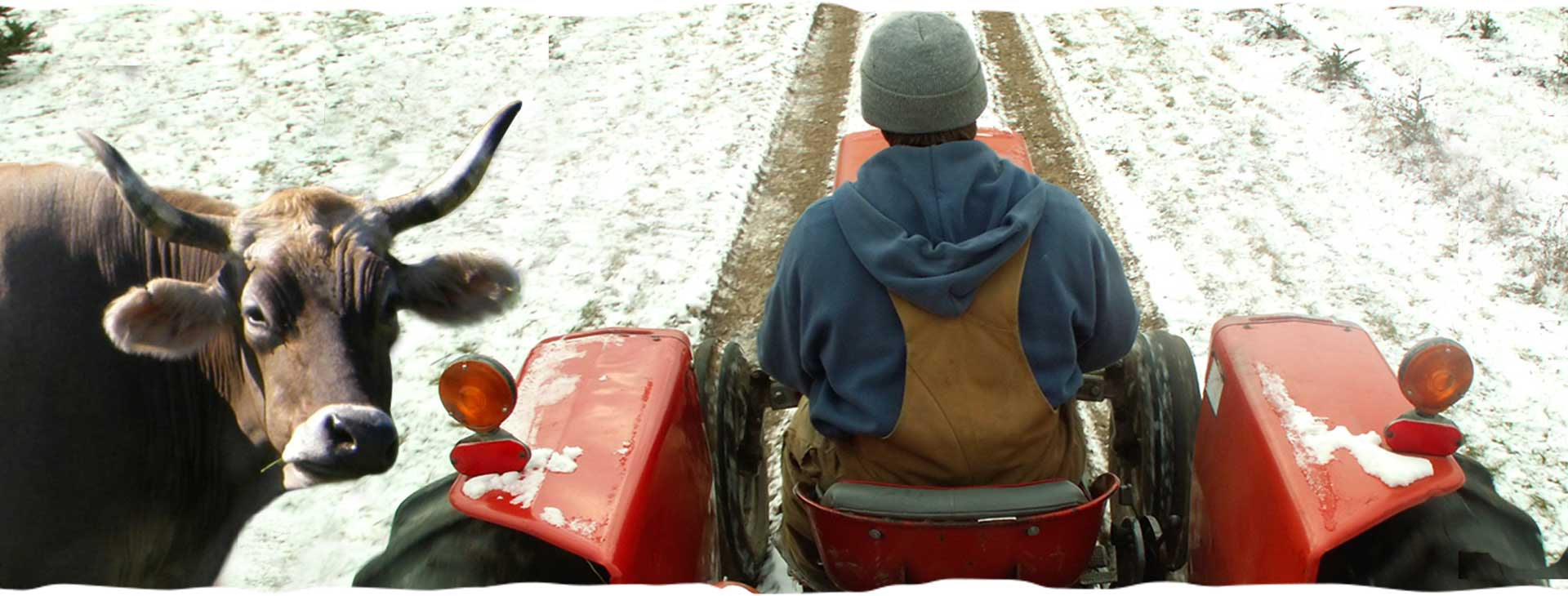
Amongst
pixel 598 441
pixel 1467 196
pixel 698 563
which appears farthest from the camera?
pixel 1467 196

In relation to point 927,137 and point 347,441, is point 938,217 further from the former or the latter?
point 347,441

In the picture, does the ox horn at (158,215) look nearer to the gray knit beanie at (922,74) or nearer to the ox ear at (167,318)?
the ox ear at (167,318)

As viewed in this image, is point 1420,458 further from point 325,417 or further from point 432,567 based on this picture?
point 325,417

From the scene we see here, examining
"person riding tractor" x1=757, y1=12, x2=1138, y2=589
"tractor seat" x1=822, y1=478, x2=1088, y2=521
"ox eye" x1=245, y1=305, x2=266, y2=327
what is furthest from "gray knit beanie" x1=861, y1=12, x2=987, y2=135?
"ox eye" x1=245, y1=305, x2=266, y2=327

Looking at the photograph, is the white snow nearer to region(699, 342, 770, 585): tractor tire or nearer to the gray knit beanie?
region(699, 342, 770, 585): tractor tire

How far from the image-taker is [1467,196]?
5.53 metres

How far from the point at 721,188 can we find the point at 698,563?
13.0ft

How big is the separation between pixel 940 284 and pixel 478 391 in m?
0.80

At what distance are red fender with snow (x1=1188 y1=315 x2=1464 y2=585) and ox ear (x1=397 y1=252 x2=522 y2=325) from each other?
1.81 metres

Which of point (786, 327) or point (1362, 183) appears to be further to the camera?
point (1362, 183)

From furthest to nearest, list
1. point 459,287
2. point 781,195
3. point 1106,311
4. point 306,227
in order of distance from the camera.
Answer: point 781,195, point 459,287, point 306,227, point 1106,311

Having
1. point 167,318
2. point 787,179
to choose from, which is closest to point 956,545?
point 167,318

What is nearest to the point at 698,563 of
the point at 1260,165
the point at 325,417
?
the point at 325,417

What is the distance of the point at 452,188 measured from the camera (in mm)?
2551
